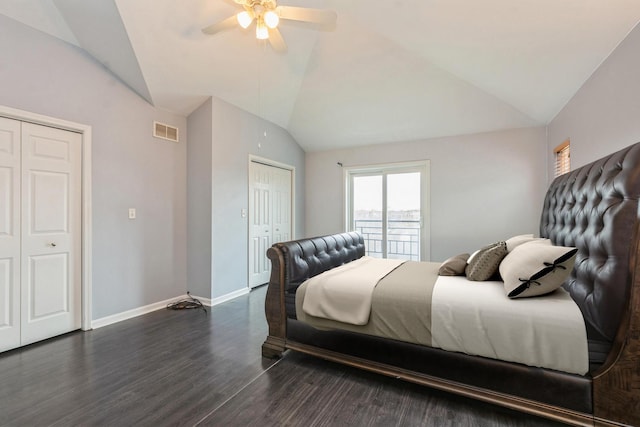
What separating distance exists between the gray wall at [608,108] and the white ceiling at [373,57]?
4.2 inches

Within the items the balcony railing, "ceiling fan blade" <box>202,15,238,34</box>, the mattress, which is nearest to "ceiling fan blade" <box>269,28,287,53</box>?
"ceiling fan blade" <box>202,15,238,34</box>

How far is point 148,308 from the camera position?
3.29m

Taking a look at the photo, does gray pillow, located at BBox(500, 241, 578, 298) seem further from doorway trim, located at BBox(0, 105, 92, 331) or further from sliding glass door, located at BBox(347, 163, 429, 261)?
doorway trim, located at BBox(0, 105, 92, 331)

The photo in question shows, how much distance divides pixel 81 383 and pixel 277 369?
127 cm

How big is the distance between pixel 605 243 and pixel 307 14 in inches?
92.9

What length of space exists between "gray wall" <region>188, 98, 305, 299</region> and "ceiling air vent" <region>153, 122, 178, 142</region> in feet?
0.63

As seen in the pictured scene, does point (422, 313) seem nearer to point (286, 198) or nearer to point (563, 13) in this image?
point (563, 13)

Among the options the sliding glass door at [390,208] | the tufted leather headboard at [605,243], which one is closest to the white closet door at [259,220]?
the sliding glass door at [390,208]

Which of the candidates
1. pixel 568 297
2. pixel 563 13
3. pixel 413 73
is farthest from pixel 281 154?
pixel 568 297

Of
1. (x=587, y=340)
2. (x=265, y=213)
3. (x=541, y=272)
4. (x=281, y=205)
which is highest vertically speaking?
(x=281, y=205)

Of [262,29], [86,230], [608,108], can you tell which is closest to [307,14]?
[262,29]

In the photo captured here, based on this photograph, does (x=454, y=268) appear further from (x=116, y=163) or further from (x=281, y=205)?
(x=116, y=163)

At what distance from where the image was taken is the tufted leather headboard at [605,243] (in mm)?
1308

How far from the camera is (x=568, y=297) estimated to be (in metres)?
1.58
